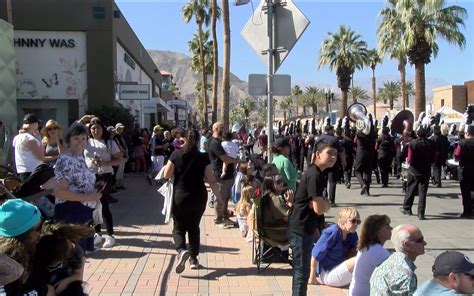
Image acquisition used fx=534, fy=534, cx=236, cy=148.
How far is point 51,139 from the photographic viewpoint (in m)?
8.20

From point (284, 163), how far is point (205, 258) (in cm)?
189

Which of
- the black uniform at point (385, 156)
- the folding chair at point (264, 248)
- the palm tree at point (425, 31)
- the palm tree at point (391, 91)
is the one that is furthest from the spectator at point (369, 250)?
the palm tree at point (391, 91)

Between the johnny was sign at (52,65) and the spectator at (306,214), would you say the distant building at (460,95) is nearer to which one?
the johnny was sign at (52,65)

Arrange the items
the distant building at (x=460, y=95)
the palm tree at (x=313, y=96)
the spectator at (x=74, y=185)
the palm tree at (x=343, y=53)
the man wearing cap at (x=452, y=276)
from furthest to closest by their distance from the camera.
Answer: the palm tree at (x=313, y=96), the distant building at (x=460, y=95), the palm tree at (x=343, y=53), the spectator at (x=74, y=185), the man wearing cap at (x=452, y=276)

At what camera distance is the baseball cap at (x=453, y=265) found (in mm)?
3084

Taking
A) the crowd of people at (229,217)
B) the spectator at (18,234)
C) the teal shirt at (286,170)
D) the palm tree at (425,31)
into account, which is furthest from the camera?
the palm tree at (425,31)

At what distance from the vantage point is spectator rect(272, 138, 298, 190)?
26.3 feet

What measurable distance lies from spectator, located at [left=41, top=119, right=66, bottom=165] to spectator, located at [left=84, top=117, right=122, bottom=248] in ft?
1.66

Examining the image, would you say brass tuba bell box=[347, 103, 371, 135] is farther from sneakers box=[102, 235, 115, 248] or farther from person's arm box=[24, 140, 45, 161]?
person's arm box=[24, 140, 45, 161]

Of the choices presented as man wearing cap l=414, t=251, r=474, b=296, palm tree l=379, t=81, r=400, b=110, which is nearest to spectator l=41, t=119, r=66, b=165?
man wearing cap l=414, t=251, r=474, b=296

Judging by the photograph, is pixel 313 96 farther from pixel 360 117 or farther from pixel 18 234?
pixel 18 234

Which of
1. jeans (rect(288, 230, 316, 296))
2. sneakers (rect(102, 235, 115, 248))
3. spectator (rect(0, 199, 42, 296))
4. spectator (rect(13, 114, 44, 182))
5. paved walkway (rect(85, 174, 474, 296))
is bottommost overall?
paved walkway (rect(85, 174, 474, 296))

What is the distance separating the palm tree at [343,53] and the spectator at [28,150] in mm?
39698

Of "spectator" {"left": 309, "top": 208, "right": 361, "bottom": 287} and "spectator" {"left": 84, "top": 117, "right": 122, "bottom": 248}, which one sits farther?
"spectator" {"left": 84, "top": 117, "right": 122, "bottom": 248}
